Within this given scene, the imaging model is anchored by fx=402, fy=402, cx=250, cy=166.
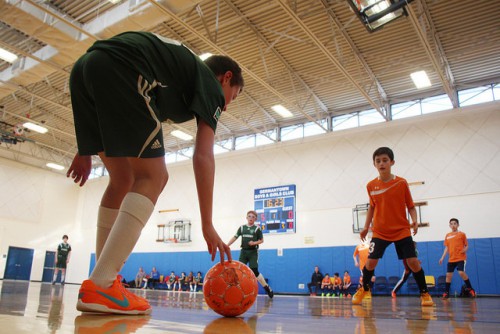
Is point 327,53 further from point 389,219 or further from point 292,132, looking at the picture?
point 389,219

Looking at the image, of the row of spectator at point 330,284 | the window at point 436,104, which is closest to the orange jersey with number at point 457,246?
the row of spectator at point 330,284

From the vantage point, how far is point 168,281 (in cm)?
1752

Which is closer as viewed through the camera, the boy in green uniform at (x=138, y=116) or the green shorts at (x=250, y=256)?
the boy in green uniform at (x=138, y=116)

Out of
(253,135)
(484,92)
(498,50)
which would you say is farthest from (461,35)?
(253,135)

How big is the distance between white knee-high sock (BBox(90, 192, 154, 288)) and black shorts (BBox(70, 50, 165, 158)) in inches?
8.2

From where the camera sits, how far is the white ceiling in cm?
970

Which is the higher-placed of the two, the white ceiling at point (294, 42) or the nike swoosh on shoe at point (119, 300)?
the white ceiling at point (294, 42)

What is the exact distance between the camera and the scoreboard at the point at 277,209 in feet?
51.6

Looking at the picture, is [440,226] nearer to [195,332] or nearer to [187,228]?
[187,228]

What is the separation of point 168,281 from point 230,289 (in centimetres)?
1647

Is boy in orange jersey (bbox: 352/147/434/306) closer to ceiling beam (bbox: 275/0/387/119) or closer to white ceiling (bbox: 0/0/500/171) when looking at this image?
white ceiling (bbox: 0/0/500/171)

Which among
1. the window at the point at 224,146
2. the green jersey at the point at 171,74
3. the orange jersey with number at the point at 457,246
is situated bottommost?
the orange jersey with number at the point at 457,246

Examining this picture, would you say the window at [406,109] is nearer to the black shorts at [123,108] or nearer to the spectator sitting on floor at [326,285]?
the spectator sitting on floor at [326,285]

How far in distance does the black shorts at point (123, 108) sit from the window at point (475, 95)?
46.7 feet
